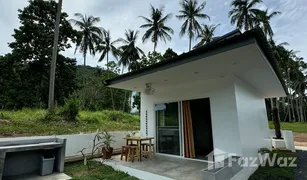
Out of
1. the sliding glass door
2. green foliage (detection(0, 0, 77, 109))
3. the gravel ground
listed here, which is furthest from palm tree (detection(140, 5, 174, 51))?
the gravel ground

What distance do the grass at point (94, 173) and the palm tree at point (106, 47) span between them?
16984mm

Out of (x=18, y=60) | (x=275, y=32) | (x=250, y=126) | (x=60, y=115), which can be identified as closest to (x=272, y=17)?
(x=275, y=32)

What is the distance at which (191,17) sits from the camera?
18281 millimetres

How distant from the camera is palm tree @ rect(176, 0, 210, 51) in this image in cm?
1828

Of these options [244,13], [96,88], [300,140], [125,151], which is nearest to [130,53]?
[96,88]

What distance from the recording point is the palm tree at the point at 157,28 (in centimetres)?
1850

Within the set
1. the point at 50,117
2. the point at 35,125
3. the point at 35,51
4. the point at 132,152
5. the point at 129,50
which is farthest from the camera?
the point at 129,50

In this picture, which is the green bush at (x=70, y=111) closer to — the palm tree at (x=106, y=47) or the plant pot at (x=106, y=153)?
the plant pot at (x=106, y=153)

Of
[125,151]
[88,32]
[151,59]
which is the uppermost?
[88,32]

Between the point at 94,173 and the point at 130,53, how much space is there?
57.2 feet

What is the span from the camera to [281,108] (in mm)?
32938

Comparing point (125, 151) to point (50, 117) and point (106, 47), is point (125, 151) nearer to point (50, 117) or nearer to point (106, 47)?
point (50, 117)

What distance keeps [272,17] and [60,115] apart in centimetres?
2069

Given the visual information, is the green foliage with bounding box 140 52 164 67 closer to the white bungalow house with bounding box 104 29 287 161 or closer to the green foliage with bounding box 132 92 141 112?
the green foliage with bounding box 132 92 141 112
